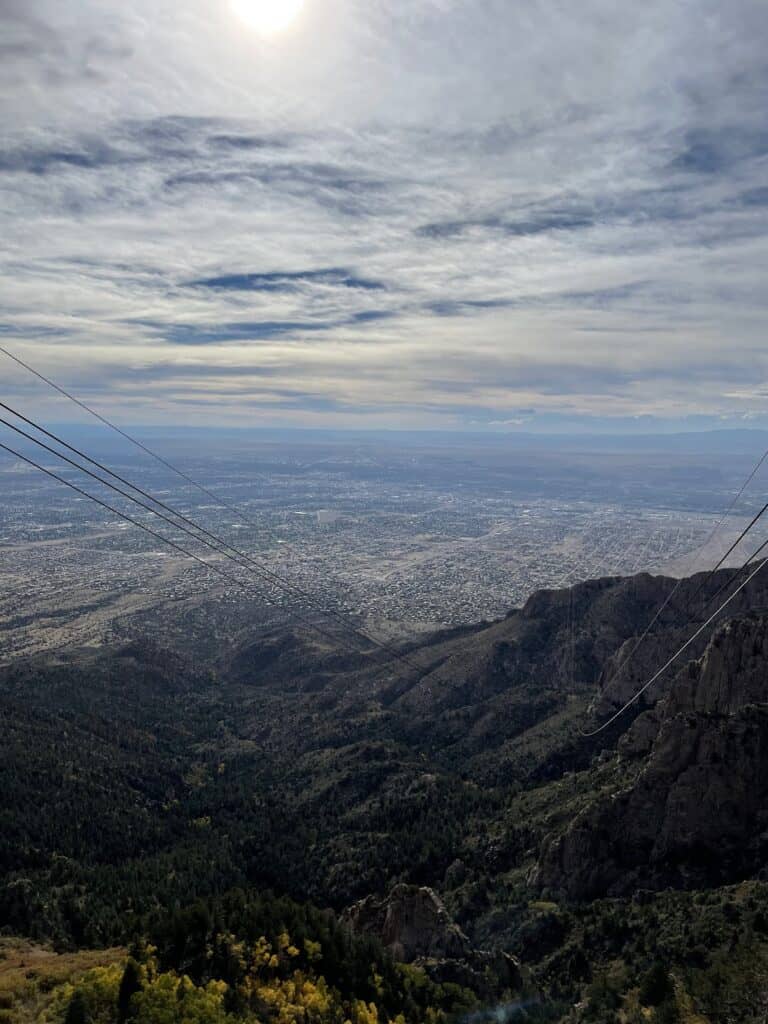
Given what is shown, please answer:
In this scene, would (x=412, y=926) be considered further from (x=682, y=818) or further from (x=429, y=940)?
(x=682, y=818)

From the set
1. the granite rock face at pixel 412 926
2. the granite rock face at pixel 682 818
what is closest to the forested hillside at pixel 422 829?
the granite rock face at pixel 682 818

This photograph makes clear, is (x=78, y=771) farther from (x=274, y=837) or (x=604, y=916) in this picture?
(x=604, y=916)

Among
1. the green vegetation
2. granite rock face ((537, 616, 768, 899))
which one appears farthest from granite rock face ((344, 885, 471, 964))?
granite rock face ((537, 616, 768, 899))

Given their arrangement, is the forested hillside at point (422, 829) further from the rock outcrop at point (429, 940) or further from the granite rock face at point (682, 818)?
the rock outcrop at point (429, 940)

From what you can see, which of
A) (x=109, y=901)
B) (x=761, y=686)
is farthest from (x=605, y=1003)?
(x=109, y=901)

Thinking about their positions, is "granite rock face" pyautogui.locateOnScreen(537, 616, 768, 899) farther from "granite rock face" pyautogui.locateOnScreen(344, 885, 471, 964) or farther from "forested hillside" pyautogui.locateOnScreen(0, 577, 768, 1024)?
"granite rock face" pyautogui.locateOnScreen(344, 885, 471, 964)

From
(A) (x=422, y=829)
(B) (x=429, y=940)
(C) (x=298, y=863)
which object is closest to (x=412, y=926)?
(B) (x=429, y=940)
